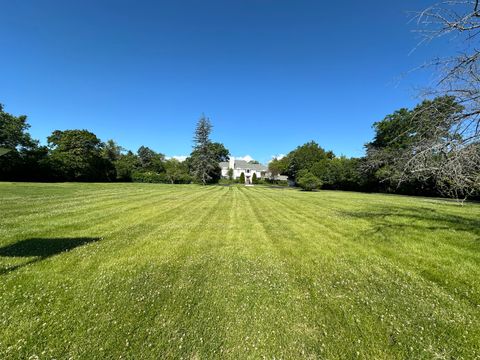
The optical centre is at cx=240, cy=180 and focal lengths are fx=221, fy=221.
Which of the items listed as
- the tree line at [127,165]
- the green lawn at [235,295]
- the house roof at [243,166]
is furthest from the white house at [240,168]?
the green lawn at [235,295]

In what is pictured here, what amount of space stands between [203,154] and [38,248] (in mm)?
44618

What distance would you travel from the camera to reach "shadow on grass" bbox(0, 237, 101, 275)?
5.00 metres

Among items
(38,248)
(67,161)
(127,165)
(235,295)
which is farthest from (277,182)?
(235,295)

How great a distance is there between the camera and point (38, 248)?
219 inches

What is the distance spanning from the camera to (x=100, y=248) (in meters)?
5.84

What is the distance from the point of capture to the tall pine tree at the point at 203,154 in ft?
160

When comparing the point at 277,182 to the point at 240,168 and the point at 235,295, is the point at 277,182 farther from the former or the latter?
the point at 235,295

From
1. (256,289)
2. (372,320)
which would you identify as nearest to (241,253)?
(256,289)

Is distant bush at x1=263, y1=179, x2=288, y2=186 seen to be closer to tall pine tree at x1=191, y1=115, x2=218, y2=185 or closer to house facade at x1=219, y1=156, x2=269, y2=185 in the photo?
house facade at x1=219, y1=156, x2=269, y2=185

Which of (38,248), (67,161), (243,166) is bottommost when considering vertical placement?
(38,248)

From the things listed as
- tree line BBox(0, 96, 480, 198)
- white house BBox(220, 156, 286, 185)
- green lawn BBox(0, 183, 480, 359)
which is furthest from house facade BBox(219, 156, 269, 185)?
green lawn BBox(0, 183, 480, 359)

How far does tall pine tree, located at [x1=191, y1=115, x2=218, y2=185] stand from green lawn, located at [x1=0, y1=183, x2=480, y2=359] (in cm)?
4145

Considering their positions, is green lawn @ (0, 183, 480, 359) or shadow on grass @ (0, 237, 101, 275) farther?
shadow on grass @ (0, 237, 101, 275)

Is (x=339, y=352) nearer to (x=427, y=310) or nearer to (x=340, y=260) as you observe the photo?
(x=427, y=310)
